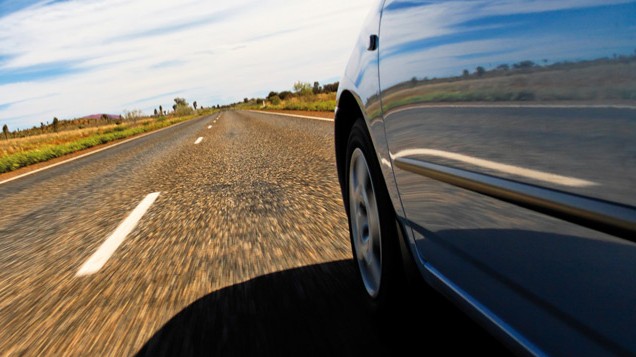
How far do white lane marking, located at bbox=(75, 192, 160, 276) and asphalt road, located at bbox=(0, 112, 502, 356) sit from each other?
0.17 ft

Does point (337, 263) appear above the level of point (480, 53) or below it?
below

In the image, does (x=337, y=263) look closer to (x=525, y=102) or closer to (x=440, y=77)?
(x=440, y=77)

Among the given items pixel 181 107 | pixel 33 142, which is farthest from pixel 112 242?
pixel 181 107

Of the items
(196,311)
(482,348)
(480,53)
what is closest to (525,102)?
(480,53)

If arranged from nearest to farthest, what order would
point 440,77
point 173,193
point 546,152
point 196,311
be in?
point 546,152 → point 440,77 → point 196,311 → point 173,193

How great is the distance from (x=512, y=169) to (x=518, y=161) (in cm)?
3

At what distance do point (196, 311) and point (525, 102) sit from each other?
2053 millimetres

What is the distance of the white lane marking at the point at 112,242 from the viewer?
3.85 m

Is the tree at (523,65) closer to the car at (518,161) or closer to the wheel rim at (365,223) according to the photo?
the car at (518,161)

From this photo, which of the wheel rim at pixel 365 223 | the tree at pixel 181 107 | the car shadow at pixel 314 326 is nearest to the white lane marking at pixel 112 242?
the car shadow at pixel 314 326

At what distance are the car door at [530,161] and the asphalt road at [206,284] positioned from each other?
70cm

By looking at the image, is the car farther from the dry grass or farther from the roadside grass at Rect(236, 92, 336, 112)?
the dry grass

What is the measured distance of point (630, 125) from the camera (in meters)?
1.02

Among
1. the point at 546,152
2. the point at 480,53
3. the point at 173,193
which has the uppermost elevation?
the point at 480,53
